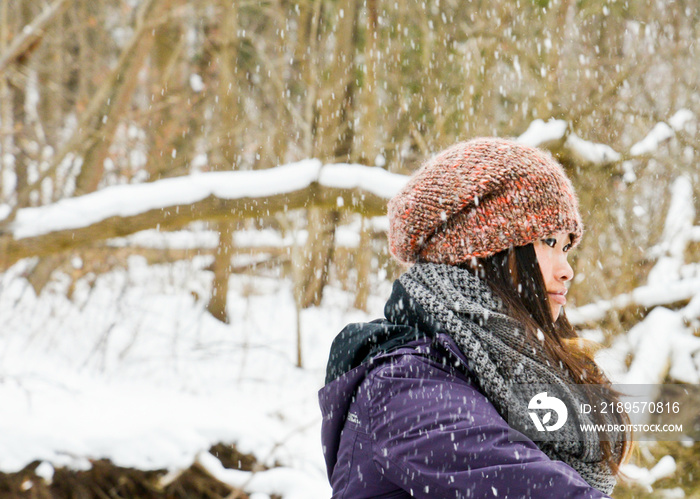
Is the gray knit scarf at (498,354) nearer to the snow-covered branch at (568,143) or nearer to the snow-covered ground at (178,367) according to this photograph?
the snow-covered ground at (178,367)

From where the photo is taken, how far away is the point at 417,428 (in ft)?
3.47

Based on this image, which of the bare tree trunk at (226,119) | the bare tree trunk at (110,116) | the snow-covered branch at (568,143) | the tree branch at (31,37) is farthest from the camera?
the bare tree trunk at (226,119)

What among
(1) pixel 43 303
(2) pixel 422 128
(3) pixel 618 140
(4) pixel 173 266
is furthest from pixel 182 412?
(2) pixel 422 128

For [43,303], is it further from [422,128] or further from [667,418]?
[667,418]

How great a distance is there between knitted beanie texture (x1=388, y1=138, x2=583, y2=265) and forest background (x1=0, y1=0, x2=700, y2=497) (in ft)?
8.77

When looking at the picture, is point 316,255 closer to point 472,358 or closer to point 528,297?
point 528,297

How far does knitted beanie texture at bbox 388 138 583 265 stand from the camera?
1.33m

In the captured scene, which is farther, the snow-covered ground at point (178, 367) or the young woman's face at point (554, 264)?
the snow-covered ground at point (178, 367)

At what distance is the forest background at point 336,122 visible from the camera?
450 centimetres

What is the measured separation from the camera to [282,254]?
862 centimetres

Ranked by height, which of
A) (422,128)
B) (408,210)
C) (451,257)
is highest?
(422,128)

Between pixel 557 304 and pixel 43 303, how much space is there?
19.1 feet

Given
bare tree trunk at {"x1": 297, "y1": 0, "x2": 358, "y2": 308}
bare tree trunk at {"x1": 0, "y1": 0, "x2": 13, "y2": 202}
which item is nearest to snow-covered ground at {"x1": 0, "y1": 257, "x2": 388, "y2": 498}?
bare tree trunk at {"x1": 297, "y1": 0, "x2": 358, "y2": 308}

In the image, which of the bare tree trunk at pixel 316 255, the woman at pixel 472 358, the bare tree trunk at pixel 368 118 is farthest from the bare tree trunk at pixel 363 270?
the woman at pixel 472 358
